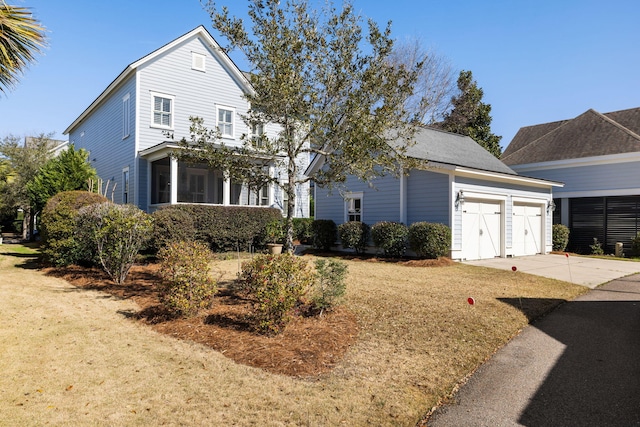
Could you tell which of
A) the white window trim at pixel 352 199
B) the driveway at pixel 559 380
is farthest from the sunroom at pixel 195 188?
the driveway at pixel 559 380

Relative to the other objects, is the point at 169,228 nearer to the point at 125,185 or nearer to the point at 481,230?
the point at 125,185

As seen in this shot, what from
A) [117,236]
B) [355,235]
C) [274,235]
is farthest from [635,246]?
[117,236]

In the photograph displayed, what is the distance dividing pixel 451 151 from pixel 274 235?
336 inches

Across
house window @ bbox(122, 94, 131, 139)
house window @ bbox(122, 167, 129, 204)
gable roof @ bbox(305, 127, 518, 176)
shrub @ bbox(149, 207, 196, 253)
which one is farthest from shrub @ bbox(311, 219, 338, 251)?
house window @ bbox(122, 94, 131, 139)

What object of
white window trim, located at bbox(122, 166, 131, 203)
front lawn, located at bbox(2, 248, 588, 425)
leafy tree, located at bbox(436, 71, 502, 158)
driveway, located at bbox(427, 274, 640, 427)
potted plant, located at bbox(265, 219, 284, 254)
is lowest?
driveway, located at bbox(427, 274, 640, 427)

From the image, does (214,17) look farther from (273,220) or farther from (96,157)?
(96,157)

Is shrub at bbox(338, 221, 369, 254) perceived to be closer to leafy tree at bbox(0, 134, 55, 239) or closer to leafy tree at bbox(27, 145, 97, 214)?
leafy tree at bbox(27, 145, 97, 214)

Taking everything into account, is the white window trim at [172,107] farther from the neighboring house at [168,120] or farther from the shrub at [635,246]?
the shrub at [635,246]

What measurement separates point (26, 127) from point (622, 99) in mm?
44032

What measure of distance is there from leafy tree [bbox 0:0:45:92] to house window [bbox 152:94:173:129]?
32.2 feet

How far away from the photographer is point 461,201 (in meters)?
13.7

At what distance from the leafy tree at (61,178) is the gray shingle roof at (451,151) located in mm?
14203

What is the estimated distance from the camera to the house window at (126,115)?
17.8m

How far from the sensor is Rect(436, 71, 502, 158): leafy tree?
Result: 26.8 m
